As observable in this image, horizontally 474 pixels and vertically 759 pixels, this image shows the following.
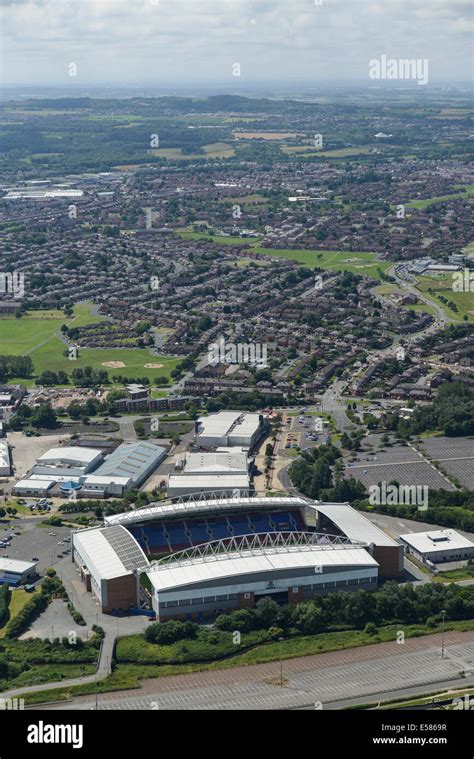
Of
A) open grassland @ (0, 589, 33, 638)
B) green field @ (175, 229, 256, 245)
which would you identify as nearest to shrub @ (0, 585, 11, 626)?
open grassland @ (0, 589, 33, 638)

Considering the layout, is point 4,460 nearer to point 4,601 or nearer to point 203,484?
point 203,484

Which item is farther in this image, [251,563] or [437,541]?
[437,541]

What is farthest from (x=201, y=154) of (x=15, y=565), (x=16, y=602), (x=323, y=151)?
(x=16, y=602)

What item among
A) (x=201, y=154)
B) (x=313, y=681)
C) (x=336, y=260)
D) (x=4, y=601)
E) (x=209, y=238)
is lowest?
(x=313, y=681)

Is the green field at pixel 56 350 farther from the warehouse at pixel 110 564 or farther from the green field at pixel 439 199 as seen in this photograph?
the green field at pixel 439 199

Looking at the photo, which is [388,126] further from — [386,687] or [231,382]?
[386,687]

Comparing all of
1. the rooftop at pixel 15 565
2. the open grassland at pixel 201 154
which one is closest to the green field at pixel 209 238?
the open grassland at pixel 201 154
